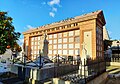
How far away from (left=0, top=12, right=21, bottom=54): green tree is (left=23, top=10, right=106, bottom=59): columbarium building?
406 inches

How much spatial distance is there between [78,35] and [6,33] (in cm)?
1764

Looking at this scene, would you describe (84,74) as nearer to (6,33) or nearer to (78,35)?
(6,33)

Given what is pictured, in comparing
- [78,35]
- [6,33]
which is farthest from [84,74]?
[78,35]

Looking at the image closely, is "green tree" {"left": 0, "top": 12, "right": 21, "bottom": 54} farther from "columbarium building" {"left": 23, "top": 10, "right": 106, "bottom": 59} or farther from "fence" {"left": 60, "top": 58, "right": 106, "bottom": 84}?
"columbarium building" {"left": 23, "top": 10, "right": 106, "bottom": 59}

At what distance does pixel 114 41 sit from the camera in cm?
3691

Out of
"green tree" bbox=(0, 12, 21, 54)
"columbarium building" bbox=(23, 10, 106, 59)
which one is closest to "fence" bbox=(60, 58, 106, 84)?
"green tree" bbox=(0, 12, 21, 54)

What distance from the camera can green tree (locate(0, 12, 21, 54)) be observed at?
10.9 meters

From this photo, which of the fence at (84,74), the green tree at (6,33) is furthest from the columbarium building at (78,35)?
the green tree at (6,33)

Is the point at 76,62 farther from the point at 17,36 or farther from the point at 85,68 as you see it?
the point at 17,36

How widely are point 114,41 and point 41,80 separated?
31.1m

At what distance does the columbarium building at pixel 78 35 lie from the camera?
24.7 m

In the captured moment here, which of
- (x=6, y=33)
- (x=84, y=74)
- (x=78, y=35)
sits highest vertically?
(x=78, y=35)

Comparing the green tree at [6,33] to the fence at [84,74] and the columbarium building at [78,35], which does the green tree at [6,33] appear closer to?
the fence at [84,74]

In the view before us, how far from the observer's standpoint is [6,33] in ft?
36.1
